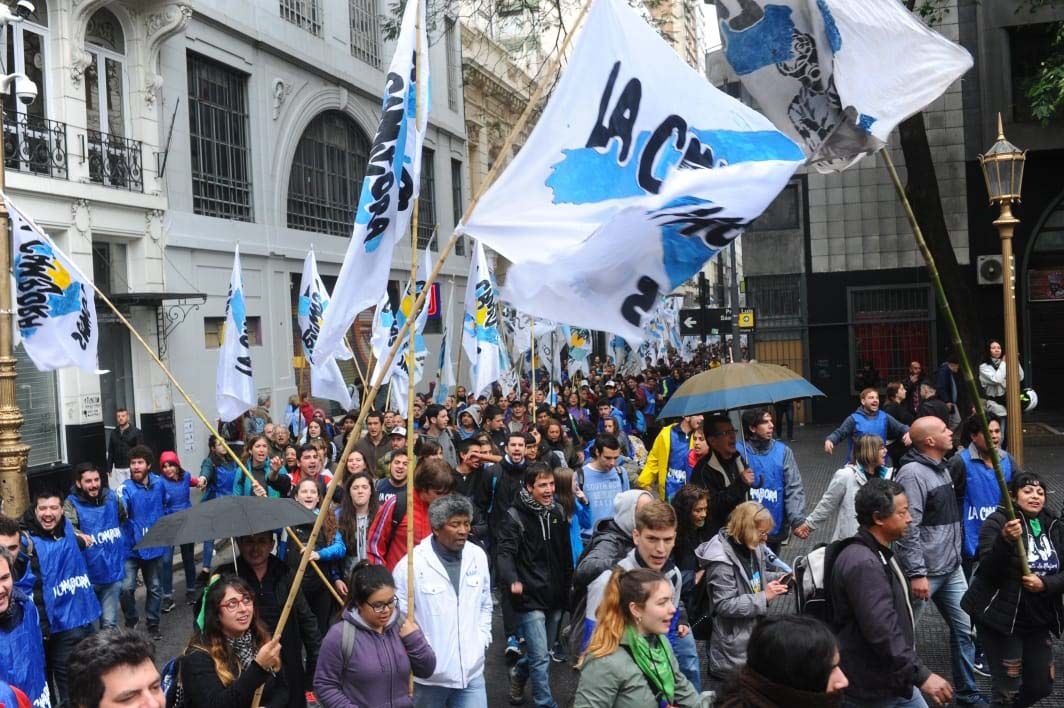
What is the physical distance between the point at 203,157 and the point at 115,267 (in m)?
3.34

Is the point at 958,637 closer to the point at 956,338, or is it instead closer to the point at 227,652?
the point at 956,338

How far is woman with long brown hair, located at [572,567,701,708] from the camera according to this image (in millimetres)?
4012

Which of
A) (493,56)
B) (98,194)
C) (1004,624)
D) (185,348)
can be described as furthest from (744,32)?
(493,56)

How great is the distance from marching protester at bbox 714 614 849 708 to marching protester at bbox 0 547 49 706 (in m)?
3.40

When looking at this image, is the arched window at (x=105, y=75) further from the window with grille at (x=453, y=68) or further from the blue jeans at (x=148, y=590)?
the window with grille at (x=453, y=68)

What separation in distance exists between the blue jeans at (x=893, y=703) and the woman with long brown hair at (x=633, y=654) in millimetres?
892

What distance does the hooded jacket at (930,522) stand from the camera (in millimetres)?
6836

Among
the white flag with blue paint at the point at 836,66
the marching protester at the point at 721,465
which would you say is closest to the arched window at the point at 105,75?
the marching protester at the point at 721,465

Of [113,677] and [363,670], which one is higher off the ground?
[113,677]

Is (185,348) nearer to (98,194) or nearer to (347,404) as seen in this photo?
(98,194)

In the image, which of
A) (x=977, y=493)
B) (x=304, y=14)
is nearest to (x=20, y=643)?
(x=977, y=493)

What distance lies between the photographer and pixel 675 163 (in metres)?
4.77

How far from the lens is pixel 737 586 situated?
5520 mm

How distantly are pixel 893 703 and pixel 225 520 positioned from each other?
3.15m
